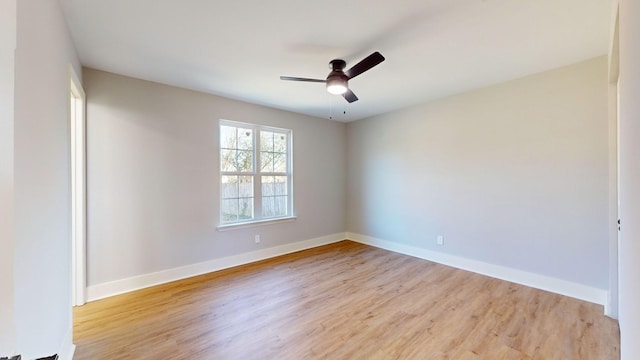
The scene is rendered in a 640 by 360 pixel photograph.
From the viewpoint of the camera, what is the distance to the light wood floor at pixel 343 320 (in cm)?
201

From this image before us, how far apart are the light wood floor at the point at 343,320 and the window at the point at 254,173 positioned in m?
1.03

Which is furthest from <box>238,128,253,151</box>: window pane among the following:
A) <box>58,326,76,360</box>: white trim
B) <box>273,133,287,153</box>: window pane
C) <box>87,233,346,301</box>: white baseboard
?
<box>58,326,76,360</box>: white trim

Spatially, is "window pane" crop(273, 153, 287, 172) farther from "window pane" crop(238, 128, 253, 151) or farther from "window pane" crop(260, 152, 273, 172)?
"window pane" crop(238, 128, 253, 151)

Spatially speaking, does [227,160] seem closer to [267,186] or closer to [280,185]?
[267,186]

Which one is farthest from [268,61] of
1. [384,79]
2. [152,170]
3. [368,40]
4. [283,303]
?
[283,303]

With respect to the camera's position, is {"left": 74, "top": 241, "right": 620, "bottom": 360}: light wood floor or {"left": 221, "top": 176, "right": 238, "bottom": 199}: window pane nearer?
{"left": 74, "top": 241, "right": 620, "bottom": 360}: light wood floor

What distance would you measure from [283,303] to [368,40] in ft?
8.68

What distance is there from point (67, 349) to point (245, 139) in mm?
2986

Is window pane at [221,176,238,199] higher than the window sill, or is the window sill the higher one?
window pane at [221,176,238,199]

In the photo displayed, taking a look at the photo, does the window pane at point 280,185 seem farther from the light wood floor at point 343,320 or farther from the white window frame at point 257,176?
the light wood floor at point 343,320

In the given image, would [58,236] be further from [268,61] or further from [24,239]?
[268,61]

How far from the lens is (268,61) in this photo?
273 centimetres

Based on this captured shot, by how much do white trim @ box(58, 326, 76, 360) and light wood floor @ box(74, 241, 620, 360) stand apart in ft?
0.19

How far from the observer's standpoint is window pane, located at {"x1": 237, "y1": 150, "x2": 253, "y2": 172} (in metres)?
4.10
